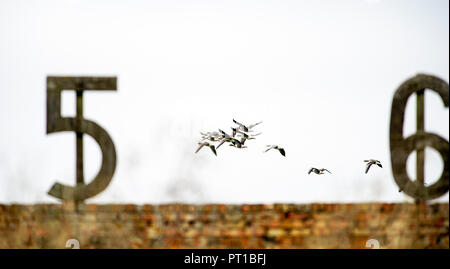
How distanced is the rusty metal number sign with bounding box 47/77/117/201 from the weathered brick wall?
22cm

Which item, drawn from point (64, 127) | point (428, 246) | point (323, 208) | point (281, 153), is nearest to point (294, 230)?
point (323, 208)

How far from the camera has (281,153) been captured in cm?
425

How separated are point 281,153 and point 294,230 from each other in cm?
250

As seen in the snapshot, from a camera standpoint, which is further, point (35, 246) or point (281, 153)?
point (35, 246)

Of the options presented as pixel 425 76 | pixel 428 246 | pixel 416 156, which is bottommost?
pixel 428 246

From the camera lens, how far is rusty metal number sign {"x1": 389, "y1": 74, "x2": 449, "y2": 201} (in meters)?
6.86

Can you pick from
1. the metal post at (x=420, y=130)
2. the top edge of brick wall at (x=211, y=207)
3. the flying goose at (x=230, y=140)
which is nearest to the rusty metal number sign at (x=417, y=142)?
the metal post at (x=420, y=130)

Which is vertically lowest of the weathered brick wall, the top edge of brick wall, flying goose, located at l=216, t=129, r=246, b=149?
the weathered brick wall

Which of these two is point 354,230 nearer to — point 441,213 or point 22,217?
point 441,213

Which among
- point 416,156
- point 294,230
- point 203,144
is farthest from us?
Result: point 416,156

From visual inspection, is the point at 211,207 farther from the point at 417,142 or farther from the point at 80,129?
the point at 417,142

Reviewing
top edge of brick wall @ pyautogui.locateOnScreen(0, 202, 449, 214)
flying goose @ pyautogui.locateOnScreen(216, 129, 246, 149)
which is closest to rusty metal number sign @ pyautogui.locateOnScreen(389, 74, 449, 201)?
top edge of brick wall @ pyautogui.locateOnScreen(0, 202, 449, 214)

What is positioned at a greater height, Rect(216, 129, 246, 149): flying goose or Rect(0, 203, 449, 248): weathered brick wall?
Rect(216, 129, 246, 149): flying goose

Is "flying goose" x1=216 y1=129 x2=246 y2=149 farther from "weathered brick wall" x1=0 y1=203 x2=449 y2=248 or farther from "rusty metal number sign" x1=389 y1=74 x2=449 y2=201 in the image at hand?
"rusty metal number sign" x1=389 y1=74 x2=449 y2=201
